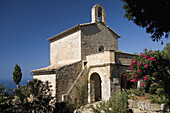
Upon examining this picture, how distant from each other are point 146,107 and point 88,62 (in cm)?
626

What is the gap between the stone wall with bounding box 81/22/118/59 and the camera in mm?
12812

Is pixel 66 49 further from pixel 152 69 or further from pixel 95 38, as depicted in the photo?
pixel 152 69

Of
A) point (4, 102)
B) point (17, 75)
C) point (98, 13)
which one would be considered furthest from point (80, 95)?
point (17, 75)

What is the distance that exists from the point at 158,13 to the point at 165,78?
4.36m

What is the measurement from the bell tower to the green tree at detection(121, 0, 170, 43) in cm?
764

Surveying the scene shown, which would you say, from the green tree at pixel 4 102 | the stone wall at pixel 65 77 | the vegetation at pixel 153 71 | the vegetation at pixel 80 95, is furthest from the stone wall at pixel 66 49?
the green tree at pixel 4 102

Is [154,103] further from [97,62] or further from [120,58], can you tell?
[97,62]

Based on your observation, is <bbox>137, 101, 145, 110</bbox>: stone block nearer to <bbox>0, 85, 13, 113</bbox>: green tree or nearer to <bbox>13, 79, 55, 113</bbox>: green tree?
<bbox>13, 79, 55, 113</bbox>: green tree

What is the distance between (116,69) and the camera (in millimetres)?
10094

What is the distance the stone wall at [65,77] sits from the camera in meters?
9.91

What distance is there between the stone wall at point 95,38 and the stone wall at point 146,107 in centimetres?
655

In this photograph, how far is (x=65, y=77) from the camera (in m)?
10.4

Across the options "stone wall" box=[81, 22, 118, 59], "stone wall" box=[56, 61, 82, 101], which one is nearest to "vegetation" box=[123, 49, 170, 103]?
"stone wall" box=[56, 61, 82, 101]

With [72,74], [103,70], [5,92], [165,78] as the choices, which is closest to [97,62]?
[103,70]
